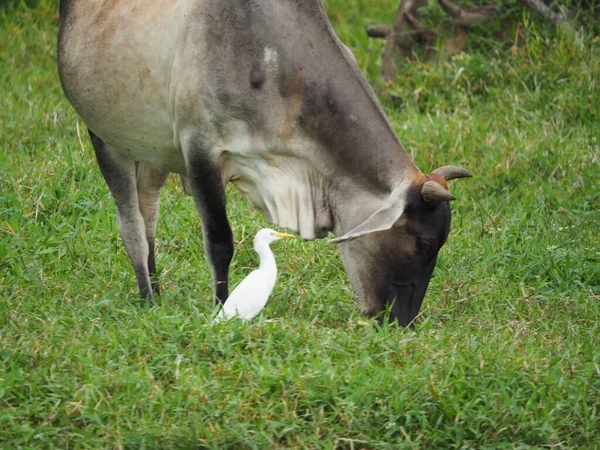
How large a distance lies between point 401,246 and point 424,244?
9 cm

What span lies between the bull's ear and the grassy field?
41cm

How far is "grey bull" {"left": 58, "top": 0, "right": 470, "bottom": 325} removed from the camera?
412 cm

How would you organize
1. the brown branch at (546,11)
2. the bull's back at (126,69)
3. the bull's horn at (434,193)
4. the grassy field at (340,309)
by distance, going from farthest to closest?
the brown branch at (546,11) < the bull's back at (126,69) < the bull's horn at (434,193) < the grassy field at (340,309)

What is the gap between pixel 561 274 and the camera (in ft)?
16.9

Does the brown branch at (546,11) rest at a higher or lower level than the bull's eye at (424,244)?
lower

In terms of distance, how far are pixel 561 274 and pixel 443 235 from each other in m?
1.29

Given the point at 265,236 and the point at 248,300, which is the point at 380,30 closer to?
the point at 265,236

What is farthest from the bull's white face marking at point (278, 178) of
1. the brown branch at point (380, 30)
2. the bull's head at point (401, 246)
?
the brown branch at point (380, 30)

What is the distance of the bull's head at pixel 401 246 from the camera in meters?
4.01

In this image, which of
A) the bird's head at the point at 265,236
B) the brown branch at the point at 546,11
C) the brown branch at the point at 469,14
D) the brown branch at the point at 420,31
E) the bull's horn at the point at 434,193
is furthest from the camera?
the brown branch at the point at 420,31

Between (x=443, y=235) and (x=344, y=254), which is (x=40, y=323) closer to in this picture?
(x=344, y=254)

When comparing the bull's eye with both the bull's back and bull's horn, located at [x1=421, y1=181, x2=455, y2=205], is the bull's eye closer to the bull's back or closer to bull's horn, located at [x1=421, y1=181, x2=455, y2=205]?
bull's horn, located at [x1=421, y1=181, x2=455, y2=205]

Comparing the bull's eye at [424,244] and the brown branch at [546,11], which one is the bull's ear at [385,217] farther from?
the brown branch at [546,11]

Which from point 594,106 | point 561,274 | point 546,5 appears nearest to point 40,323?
point 561,274
